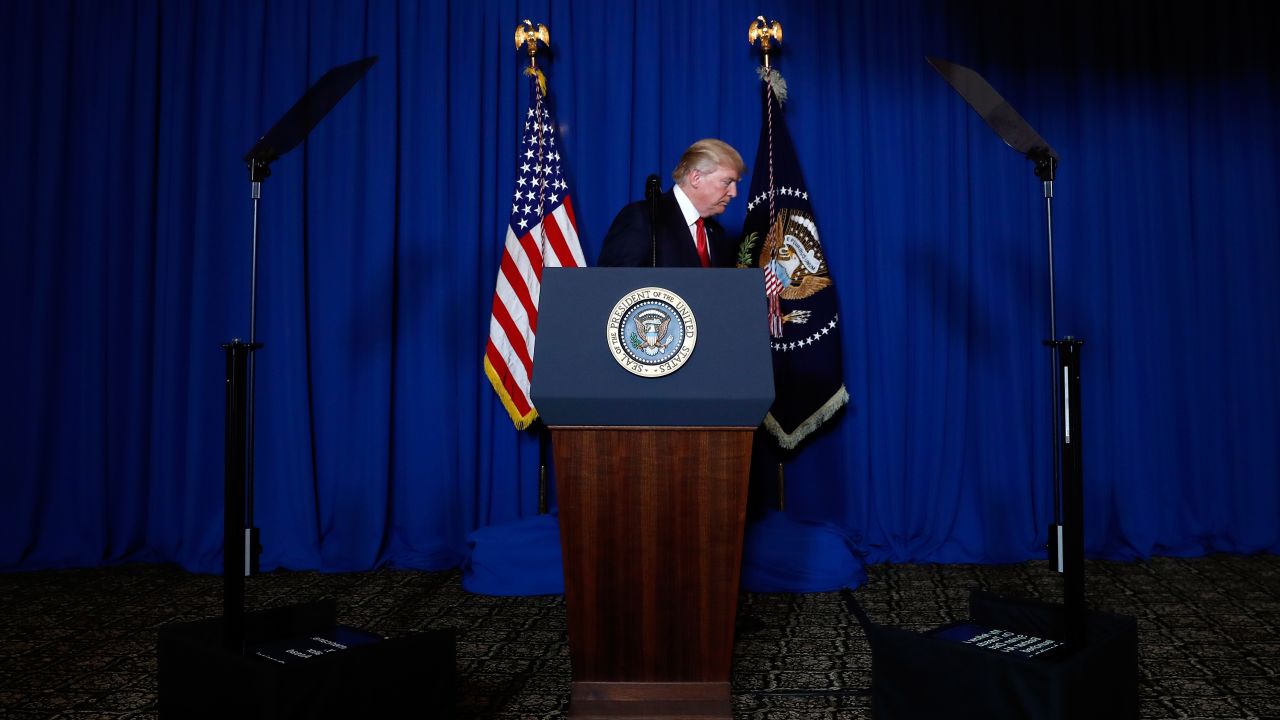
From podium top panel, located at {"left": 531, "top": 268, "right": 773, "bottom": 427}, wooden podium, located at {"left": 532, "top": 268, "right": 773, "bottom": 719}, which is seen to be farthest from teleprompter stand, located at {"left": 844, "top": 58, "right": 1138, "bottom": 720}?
Answer: podium top panel, located at {"left": 531, "top": 268, "right": 773, "bottom": 427}

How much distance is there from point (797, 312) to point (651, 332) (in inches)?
77.6

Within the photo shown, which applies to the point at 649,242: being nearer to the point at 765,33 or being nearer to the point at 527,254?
the point at 527,254

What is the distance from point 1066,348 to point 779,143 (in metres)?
2.19

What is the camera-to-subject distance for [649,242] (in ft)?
7.84

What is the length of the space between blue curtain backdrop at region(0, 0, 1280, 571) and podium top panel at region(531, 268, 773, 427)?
6.81 feet

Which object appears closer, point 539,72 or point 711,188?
point 711,188

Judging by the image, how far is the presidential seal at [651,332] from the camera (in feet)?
6.01

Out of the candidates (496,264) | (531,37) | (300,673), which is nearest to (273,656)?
(300,673)

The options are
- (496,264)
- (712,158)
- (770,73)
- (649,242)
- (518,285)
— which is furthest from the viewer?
(496,264)

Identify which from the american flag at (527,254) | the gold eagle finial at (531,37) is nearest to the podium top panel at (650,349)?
the american flag at (527,254)

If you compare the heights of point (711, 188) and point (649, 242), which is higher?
point (711, 188)

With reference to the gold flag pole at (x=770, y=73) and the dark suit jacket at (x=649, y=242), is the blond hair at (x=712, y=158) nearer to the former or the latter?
the dark suit jacket at (x=649, y=242)

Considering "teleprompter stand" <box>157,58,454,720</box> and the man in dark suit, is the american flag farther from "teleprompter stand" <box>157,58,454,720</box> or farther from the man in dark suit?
"teleprompter stand" <box>157,58,454,720</box>

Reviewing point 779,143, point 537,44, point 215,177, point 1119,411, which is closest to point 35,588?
point 215,177
